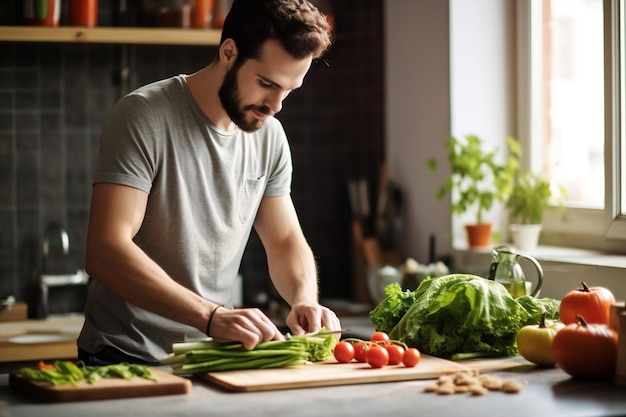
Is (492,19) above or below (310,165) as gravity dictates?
above

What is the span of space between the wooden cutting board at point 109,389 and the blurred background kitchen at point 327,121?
1.89 metres

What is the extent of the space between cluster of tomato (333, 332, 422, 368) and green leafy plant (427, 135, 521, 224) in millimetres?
1512

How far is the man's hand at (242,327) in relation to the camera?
2064 millimetres

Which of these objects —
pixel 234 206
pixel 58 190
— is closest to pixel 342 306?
pixel 58 190

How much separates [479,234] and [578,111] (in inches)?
22.6

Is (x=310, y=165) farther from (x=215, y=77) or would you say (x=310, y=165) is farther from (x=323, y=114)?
(x=215, y=77)

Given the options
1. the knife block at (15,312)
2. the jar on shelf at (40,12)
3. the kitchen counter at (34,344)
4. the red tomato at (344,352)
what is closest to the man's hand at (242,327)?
the red tomato at (344,352)

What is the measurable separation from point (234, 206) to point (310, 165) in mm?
1938

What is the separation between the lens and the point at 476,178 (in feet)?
12.0

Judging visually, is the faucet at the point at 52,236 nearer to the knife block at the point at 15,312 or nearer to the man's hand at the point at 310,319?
the knife block at the point at 15,312

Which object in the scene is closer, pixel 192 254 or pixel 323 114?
pixel 192 254

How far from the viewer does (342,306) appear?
4180 millimetres

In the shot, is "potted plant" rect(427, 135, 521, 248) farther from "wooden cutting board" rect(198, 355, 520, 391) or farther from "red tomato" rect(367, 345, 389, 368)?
"red tomato" rect(367, 345, 389, 368)

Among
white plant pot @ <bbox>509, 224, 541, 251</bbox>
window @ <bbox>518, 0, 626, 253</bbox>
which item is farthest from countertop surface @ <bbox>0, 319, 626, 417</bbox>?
white plant pot @ <bbox>509, 224, 541, 251</bbox>
